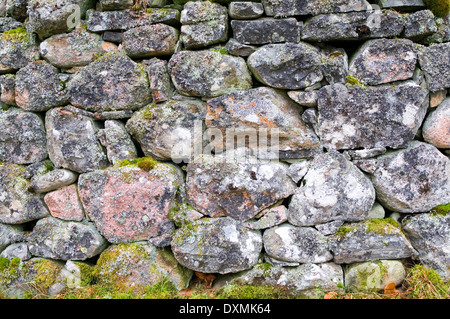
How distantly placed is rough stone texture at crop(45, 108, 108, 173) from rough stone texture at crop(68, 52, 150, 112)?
15 centimetres

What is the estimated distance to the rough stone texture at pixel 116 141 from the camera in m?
2.98

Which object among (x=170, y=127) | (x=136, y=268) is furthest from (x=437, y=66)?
(x=136, y=268)

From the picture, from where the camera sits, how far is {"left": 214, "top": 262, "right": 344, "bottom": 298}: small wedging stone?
274cm

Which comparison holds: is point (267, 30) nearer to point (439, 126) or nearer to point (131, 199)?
point (439, 126)

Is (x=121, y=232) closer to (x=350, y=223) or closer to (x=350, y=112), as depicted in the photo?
(x=350, y=223)

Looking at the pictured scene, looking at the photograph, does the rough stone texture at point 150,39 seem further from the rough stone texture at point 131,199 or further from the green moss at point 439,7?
the green moss at point 439,7

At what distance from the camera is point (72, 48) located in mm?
3025

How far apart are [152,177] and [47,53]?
1528 millimetres

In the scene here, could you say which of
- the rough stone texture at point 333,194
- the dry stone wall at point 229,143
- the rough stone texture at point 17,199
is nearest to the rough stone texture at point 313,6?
the dry stone wall at point 229,143

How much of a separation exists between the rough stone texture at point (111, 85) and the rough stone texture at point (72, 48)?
0.38ft

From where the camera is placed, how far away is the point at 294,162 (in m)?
2.91

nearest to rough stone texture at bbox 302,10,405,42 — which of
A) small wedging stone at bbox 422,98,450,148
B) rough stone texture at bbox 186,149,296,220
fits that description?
small wedging stone at bbox 422,98,450,148

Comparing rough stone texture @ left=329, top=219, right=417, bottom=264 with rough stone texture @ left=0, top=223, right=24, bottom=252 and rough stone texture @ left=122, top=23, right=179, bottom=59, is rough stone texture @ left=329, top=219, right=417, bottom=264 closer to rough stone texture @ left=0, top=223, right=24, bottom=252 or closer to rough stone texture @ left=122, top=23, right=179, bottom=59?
rough stone texture @ left=122, top=23, right=179, bottom=59

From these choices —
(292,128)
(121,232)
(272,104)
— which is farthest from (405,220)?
(121,232)
